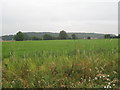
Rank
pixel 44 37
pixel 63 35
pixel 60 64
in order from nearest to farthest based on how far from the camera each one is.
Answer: pixel 60 64 < pixel 44 37 < pixel 63 35

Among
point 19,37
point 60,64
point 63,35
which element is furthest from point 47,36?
point 60,64

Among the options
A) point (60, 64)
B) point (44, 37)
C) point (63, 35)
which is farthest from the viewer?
point (63, 35)

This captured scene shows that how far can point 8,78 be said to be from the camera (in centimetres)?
329

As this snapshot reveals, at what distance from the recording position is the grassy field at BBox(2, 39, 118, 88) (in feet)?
10.1

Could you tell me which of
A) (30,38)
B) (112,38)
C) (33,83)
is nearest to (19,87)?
(33,83)

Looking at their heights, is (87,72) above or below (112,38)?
below

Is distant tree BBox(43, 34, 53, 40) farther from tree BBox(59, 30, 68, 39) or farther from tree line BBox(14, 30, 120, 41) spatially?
tree BBox(59, 30, 68, 39)

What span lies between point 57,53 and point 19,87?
1339 millimetres

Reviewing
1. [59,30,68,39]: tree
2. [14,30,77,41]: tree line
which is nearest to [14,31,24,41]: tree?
[14,30,77,41]: tree line

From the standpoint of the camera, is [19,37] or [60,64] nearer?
[60,64]

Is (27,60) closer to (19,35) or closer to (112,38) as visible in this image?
(19,35)

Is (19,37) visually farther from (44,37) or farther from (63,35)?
(63,35)

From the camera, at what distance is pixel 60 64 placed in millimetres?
3477

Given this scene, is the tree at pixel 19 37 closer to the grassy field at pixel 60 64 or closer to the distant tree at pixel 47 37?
the grassy field at pixel 60 64
